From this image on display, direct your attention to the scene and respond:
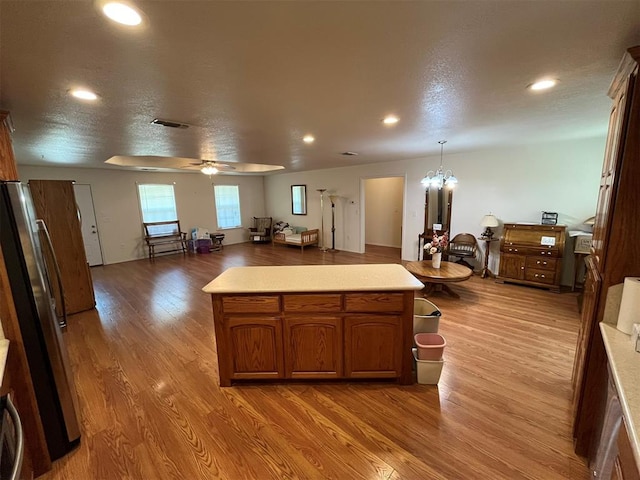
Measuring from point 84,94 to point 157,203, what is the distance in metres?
6.01

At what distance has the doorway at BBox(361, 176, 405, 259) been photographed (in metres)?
7.36

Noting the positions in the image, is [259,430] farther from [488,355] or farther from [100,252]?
[100,252]

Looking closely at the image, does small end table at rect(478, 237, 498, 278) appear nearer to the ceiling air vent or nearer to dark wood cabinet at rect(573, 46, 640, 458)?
dark wood cabinet at rect(573, 46, 640, 458)

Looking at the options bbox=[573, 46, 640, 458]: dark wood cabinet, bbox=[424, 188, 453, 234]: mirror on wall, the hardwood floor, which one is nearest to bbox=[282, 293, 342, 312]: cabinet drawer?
the hardwood floor

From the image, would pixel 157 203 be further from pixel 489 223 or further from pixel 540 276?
pixel 540 276

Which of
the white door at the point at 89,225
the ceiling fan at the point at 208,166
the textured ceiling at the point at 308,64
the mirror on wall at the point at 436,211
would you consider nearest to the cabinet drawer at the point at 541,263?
the mirror on wall at the point at 436,211

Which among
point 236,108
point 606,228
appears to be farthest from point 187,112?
point 606,228

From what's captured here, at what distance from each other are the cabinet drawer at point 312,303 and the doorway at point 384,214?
505 centimetres

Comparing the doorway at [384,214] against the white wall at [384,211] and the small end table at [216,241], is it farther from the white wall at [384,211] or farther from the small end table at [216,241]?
the small end table at [216,241]

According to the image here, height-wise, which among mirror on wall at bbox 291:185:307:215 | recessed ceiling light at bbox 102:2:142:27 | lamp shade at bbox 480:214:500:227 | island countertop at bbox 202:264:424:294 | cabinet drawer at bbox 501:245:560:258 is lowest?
cabinet drawer at bbox 501:245:560:258

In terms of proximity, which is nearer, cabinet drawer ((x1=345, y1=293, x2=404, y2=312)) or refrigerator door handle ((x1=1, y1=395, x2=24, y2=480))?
refrigerator door handle ((x1=1, y1=395, x2=24, y2=480))

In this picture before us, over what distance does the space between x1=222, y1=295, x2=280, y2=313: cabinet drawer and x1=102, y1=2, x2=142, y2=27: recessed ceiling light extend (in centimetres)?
164

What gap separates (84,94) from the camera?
6.17 ft

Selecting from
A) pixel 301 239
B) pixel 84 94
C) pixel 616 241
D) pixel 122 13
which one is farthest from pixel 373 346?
pixel 301 239
